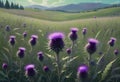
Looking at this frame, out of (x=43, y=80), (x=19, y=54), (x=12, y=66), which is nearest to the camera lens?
(x=19, y=54)

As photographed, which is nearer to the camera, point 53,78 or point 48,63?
point 53,78

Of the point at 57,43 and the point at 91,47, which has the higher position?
the point at 57,43

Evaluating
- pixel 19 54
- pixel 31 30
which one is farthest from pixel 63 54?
pixel 31 30

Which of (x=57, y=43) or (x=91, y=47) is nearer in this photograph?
(x=57, y=43)

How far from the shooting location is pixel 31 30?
1916 centimetres

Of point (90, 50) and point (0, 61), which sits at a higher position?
point (90, 50)

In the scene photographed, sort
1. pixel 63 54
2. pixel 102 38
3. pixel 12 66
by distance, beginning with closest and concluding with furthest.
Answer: pixel 12 66 < pixel 63 54 < pixel 102 38

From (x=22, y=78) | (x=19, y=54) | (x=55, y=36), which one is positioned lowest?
(x=22, y=78)

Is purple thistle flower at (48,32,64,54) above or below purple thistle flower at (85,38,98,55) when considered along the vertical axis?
above

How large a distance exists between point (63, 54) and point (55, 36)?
4226mm

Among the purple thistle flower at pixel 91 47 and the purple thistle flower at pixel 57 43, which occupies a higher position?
the purple thistle flower at pixel 57 43

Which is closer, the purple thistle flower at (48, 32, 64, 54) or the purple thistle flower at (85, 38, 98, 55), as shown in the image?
the purple thistle flower at (48, 32, 64, 54)

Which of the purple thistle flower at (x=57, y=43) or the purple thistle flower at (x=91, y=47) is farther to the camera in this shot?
the purple thistle flower at (x=91, y=47)

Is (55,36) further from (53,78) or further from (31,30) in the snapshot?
(31,30)
